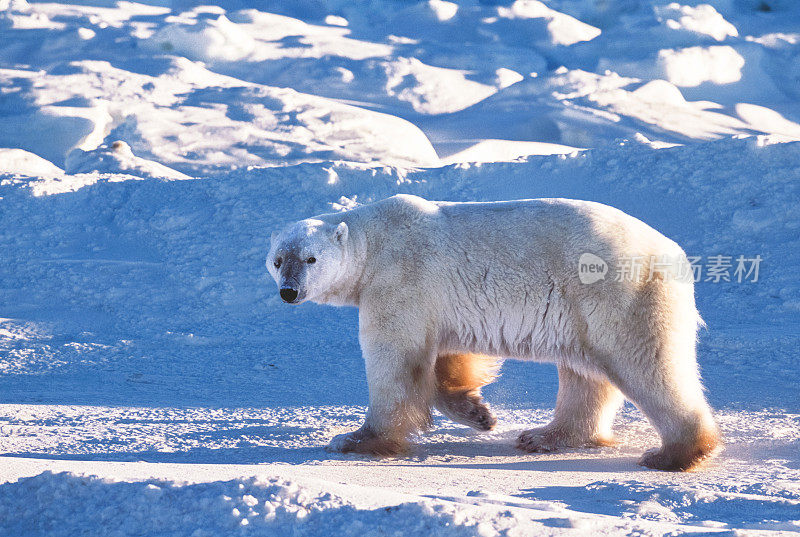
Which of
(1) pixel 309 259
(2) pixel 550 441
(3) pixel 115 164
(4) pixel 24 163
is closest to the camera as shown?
(1) pixel 309 259

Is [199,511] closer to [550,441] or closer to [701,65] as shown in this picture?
[550,441]

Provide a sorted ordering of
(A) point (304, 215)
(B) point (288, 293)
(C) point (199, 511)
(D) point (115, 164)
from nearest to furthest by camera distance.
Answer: (C) point (199, 511) → (B) point (288, 293) → (A) point (304, 215) → (D) point (115, 164)

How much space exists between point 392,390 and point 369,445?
33cm

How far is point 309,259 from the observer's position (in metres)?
5.23

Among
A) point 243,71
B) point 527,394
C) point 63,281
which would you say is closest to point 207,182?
point 63,281

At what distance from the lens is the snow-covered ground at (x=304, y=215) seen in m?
3.45

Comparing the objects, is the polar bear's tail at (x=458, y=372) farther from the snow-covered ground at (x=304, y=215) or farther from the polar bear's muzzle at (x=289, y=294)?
the polar bear's muzzle at (x=289, y=294)

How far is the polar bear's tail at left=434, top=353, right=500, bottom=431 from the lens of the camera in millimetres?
5727

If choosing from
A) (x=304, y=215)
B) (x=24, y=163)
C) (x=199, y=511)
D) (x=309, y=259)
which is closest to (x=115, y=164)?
(x=24, y=163)

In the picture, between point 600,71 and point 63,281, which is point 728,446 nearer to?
point 63,281

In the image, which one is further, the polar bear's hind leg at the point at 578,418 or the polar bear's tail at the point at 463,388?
the polar bear's tail at the point at 463,388

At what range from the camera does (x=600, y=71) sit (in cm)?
2572

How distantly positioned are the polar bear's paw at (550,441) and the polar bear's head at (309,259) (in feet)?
5.01

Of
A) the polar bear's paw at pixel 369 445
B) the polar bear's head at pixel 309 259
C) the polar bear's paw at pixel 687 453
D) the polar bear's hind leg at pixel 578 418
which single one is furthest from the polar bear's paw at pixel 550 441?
the polar bear's head at pixel 309 259
